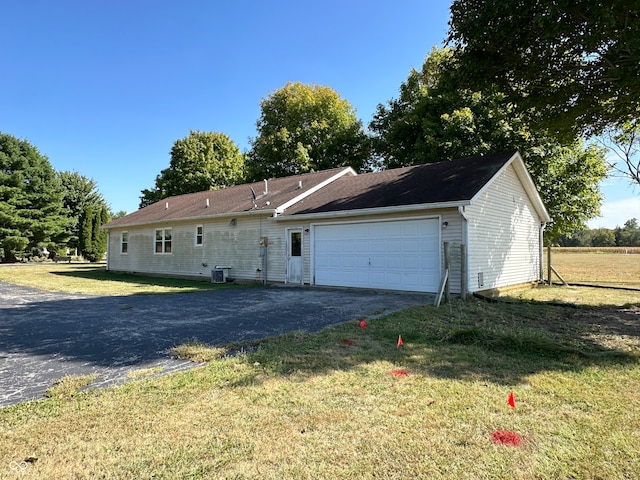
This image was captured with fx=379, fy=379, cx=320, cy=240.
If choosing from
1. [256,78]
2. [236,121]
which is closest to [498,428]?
[256,78]

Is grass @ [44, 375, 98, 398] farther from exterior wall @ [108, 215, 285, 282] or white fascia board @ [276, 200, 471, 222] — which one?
exterior wall @ [108, 215, 285, 282]

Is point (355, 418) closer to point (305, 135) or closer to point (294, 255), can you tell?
point (294, 255)

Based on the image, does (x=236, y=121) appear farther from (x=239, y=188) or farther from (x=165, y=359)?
(x=165, y=359)

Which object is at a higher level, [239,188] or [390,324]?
[239,188]

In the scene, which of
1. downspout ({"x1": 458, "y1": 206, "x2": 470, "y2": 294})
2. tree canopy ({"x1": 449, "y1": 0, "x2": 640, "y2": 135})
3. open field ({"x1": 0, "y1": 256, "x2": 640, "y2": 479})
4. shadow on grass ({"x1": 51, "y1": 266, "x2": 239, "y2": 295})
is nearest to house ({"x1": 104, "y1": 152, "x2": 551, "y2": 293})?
downspout ({"x1": 458, "y1": 206, "x2": 470, "y2": 294})

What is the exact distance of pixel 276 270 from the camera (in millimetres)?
14656

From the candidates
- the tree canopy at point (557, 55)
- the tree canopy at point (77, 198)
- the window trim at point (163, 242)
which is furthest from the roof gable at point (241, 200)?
the tree canopy at point (77, 198)

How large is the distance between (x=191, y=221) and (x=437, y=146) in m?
13.1

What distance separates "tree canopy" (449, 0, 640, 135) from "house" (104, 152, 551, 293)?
2318 millimetres

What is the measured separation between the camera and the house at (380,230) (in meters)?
11.0

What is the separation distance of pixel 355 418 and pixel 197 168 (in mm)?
36054

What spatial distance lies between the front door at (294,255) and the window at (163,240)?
309 inches

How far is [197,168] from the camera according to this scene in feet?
119

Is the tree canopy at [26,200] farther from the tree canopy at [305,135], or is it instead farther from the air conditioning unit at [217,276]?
the air conditioning unit at [217,276]
